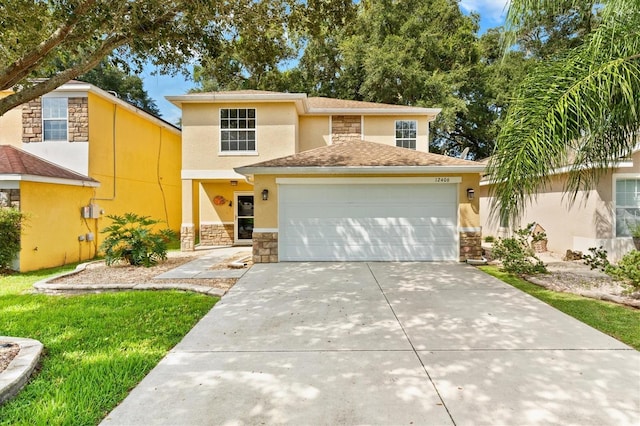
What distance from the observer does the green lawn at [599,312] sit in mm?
4636

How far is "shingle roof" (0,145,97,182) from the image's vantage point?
9438mm

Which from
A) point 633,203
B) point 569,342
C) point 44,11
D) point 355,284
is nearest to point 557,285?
point 569,342

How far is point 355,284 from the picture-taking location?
739cm

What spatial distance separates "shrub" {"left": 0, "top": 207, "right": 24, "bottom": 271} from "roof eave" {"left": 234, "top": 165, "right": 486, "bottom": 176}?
579 centimetres

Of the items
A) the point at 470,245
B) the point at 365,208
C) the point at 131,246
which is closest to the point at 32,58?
the point at 131,246

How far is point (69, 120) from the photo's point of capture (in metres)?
11.8

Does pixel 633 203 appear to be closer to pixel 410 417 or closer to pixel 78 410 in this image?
pixel 410 417

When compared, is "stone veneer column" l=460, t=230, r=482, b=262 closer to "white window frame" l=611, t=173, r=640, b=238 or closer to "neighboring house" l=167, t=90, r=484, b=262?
"neighboring house" l=167, t=90, r=484, b=262

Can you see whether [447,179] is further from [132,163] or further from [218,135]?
[132,163]

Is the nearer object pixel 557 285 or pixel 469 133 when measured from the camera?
pixel 557 285

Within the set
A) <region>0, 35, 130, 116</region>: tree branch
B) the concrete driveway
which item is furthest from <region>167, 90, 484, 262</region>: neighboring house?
<region>0, 35, 130, 116</region>: tree branch

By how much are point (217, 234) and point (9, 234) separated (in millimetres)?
6785

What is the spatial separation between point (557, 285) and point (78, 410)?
830cm

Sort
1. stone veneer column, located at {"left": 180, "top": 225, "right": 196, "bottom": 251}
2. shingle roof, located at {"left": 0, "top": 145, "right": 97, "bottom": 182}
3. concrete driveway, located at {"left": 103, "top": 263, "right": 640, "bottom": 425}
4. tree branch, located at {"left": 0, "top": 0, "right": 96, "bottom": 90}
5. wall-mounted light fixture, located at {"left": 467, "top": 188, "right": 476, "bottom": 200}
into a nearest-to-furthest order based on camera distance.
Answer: concrete driveway, located at {"left": 103, "top": 263, "right": 640, "bottom": 425}
tree branch, located at {"left": 0, "top": 0, "right": 96, "bottom": 90}
shingle roof, located at {"left": 0, "top": 145, "right": 97, "bottom": 182}
wall-mounted light fixture, located at {"left": 467, "top": 188, "right": 476, "bottom": 200}
stone veneer column, located at {"left": 180, "top": 225, "right": 196, "bottom": 251}
